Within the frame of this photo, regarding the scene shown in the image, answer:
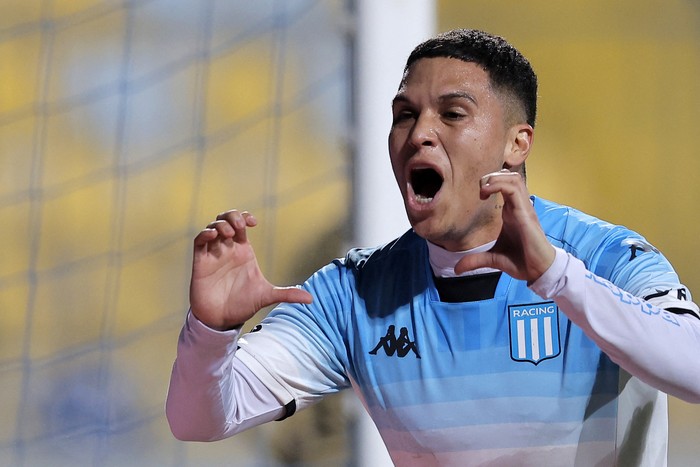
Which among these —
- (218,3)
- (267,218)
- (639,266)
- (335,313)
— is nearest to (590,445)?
(639,266)

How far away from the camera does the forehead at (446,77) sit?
1380 millimetres

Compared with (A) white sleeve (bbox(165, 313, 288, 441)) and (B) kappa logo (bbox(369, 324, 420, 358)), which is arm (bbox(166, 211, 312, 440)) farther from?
(B) kappa logo (bbox(369, 324, 420, 358))

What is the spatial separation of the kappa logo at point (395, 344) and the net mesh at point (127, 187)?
2.05ft

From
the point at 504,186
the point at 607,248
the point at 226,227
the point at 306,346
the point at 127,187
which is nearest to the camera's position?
the point at 504,186

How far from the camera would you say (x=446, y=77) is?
1384 millimetres

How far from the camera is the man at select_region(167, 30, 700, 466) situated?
1239mm

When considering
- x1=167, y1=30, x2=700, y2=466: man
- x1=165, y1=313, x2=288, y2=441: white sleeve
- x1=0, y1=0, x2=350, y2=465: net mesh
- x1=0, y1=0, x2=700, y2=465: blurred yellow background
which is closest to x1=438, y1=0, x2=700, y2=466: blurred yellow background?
x1=0, y1=0, x2=700, y2=465: blurred yellow background

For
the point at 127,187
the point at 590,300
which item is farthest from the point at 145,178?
the point at 590,300

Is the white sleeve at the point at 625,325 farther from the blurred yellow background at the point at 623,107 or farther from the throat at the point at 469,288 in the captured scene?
the blurred yellow background at the point at 623,107

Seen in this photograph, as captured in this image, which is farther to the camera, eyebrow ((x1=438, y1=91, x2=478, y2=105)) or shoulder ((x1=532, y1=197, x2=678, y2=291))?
eyebrow ((x1=438, y1=91, x2=478, y2=105))

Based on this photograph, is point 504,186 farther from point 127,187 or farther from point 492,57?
point 127,187

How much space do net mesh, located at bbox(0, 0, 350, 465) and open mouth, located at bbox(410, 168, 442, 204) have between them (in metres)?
0.65

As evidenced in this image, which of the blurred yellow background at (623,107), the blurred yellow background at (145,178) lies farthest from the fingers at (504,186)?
the blurred yellow background at (623,107)

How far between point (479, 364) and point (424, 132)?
0.33m
